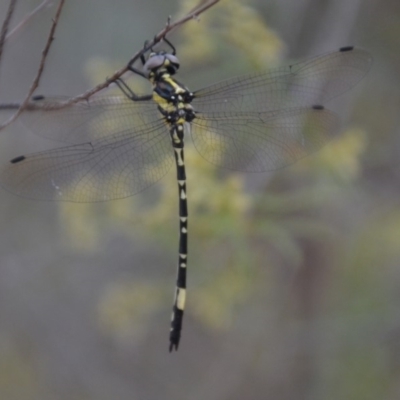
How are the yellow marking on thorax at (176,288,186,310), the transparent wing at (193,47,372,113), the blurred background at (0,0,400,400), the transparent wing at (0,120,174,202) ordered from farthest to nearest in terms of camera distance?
the blurred background at (0,0,400,400) → the yellow marking on thorax at (176,288,186,310) → the transparent wing at (193,47,372,113) → the transparent wing at (0,120,174,202)

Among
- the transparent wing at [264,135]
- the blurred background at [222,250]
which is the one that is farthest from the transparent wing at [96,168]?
the blurred background at [222,250]

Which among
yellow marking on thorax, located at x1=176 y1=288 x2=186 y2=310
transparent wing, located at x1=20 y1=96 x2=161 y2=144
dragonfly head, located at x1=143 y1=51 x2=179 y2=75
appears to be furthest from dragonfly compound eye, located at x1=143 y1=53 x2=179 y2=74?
yellow marking on thorax, located at x1=176 y1=288 x2=186 y2=310

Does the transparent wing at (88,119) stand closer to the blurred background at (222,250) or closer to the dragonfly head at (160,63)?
the dragonfly head at (160,63)

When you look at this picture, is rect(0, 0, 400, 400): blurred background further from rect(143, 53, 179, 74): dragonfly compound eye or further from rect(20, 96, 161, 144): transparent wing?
rect(20, 96, 161, 144): transparent wing

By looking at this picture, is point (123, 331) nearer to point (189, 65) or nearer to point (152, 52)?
point (189, 65)

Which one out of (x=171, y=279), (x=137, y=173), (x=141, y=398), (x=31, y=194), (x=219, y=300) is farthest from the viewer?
(x=141, y=398)

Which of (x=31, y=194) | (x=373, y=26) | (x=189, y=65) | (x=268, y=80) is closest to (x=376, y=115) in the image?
(x=373, y=26)
